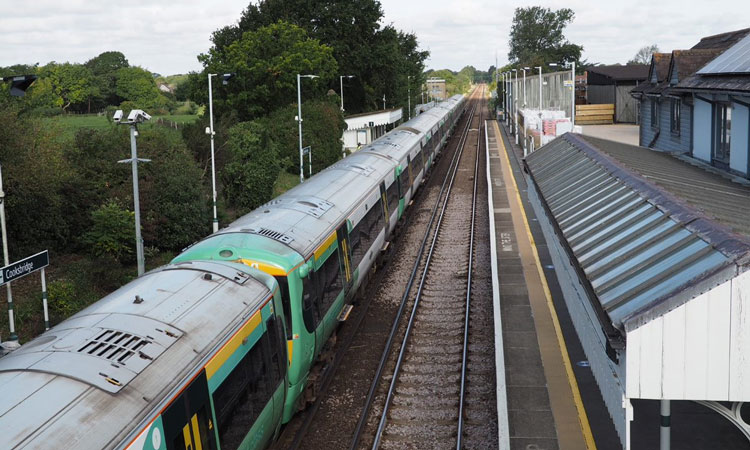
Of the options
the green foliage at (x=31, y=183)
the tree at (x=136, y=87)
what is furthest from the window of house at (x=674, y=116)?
the tree at (x=136, y=87)

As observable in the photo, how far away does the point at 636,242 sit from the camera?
33.6 ft

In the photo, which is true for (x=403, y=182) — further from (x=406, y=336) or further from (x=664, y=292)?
(x=664, y=292)

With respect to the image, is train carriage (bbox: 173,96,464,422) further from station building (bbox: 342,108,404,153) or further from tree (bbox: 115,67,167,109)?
tree (bbox: 115,67,167,109)

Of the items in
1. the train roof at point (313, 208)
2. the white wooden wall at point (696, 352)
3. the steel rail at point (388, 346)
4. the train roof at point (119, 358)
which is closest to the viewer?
the train roof at point (119, 358)

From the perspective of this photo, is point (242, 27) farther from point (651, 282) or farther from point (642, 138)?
point (651, 282)

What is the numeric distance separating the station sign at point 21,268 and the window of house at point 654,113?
922 inches

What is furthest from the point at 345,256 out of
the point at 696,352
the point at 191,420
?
the point at 696,352

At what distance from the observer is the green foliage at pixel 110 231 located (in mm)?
27391

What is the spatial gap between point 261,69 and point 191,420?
160ft

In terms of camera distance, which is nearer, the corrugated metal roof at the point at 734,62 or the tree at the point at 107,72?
the corrugated metal roof at the point at 734,62

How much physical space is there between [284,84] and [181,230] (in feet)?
85.5

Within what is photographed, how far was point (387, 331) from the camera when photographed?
18.8 metres

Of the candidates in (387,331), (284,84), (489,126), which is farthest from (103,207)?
(489,126)

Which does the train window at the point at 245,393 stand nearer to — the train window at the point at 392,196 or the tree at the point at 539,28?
the train window at the point at 392,196
